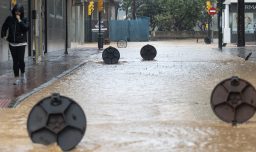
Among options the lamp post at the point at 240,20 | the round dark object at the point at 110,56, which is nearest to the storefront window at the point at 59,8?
the lamp post at the point at 240,20

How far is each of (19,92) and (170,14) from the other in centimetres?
6730

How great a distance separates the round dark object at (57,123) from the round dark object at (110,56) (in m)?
16.0

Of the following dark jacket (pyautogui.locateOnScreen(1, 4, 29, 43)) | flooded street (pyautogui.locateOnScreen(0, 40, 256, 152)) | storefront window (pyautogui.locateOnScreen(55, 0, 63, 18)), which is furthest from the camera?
storefront window (pyautogui.locateOnScreen(55, 0, 63, 18))

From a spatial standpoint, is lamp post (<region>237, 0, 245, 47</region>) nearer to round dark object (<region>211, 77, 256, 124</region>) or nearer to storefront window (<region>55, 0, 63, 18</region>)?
storefront window (<region>55, 0, 63, 18</region>)

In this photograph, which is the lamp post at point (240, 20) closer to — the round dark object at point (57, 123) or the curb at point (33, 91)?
the curb at point (33, 91)

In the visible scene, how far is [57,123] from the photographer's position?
689 centimetres

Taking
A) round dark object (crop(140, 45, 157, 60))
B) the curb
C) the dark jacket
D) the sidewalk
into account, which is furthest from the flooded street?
round dark object (crop(140, 45, 157, 60))

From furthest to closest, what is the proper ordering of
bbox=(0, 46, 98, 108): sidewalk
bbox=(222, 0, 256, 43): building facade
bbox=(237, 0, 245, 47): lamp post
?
bbox=(222, 0, 256, 43): building facade < bbox=(237, 0, 245, 47): lamp post < bbox=(0, 46, 98, 108): sidewalk

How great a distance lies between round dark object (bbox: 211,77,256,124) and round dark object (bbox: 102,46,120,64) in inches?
582

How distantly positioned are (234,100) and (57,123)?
8.44 ft

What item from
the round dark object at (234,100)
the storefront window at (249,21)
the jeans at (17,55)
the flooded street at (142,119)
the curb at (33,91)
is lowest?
the flooded street at (142,119)

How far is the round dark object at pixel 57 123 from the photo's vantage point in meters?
6.88

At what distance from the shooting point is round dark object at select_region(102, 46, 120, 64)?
75.7 feet

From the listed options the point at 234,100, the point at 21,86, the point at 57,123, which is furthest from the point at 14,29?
the point at 57,123
